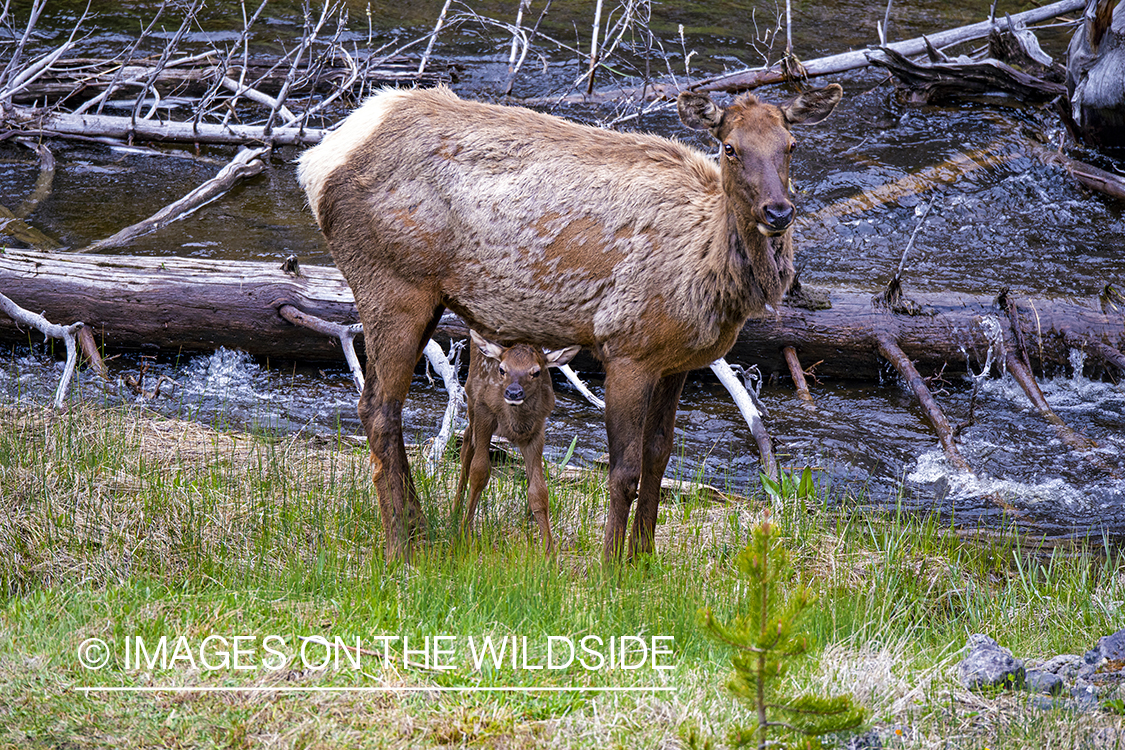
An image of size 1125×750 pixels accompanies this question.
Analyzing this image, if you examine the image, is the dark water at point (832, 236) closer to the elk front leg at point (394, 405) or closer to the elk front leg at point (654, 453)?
the elk front leg at point (654, 453)

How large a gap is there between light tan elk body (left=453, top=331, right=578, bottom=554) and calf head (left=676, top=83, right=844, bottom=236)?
56.3 inches

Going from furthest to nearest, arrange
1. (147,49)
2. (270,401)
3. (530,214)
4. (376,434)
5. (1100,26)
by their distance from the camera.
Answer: (147,49) < (1100,26) < (270,401) < (376,434) < (530,214)

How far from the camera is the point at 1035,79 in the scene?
1225cm

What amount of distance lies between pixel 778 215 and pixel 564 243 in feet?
3.78

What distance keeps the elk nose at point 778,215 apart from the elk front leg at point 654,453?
111 cm

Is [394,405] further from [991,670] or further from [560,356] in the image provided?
[991,670]

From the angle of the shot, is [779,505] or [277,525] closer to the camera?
[277,525]

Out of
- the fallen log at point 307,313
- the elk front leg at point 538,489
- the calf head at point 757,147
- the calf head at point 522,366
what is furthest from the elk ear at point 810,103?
the fallen log at point 307,313

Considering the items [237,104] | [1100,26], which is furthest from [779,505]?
[237,104]

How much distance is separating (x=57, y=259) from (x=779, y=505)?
5.98m

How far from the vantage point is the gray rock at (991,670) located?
3932mm

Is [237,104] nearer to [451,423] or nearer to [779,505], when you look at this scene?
[451,423]

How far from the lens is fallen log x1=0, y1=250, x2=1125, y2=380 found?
8.05 m

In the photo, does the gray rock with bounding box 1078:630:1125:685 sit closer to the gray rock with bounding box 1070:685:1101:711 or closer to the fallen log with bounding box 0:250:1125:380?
the gray rock with bounding box 1070:685:1101:711
